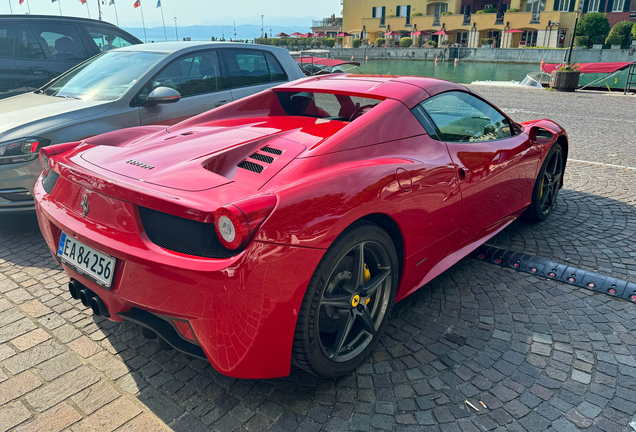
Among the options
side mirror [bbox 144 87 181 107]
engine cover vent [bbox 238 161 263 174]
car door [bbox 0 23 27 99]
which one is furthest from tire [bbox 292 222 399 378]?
car door [bbox 0 23 27 99]

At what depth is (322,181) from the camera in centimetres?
206

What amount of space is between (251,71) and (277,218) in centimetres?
466

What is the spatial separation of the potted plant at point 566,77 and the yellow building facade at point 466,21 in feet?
167

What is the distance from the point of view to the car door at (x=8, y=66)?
6.23 metres

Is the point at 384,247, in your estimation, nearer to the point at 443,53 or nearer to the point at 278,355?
the point at 278,355

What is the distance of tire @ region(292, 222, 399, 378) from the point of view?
80.0 inches

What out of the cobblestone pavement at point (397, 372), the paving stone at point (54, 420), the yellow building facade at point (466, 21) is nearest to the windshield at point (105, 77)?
the cobblestone pavement at point (397, 372)

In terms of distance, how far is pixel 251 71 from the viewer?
6.04 metres

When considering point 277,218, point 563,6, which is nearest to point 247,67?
point 277,218

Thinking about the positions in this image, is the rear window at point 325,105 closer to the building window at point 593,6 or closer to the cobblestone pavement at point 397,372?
the cobblestone pavement at point 397,372

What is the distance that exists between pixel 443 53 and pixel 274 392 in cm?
7028

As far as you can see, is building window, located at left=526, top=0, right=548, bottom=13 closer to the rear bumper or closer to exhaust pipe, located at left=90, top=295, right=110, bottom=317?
the rear bumper

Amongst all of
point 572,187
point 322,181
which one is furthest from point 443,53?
point 322,181

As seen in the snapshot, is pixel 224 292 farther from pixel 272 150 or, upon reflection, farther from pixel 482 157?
pixel 482 157
